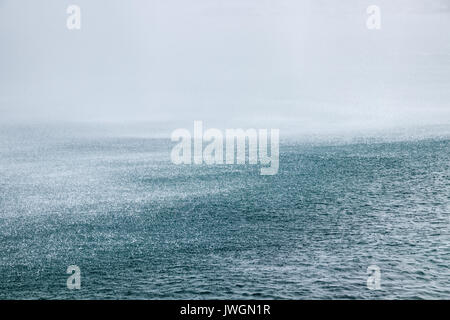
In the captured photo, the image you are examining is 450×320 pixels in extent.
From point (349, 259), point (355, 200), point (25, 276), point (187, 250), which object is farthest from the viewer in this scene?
point (355, 200)

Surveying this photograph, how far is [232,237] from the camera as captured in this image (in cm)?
11038

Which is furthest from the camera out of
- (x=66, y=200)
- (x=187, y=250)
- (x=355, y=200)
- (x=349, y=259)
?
(x=66, y=200)

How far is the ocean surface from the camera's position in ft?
273

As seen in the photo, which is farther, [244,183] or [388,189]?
[244,183]

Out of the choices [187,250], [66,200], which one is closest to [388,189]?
→ [187,250]

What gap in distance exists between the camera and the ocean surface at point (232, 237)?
273ft

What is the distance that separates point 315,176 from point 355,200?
36911 millimetres
